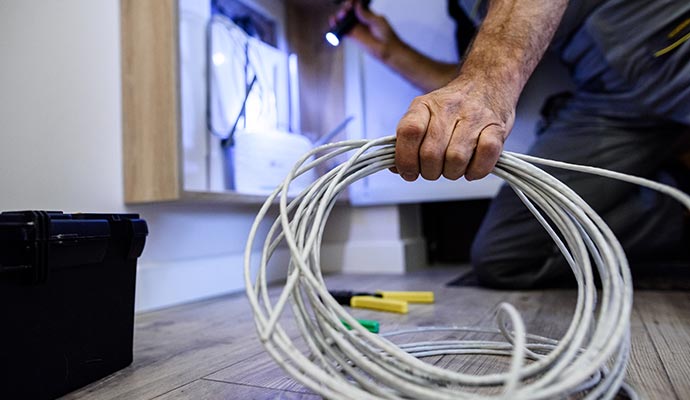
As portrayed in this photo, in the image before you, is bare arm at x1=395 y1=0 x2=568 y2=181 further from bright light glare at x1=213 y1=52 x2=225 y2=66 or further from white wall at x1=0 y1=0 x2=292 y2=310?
bright light glare at x1=213 y1=52 x2=225 y2=66

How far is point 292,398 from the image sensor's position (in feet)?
1.47

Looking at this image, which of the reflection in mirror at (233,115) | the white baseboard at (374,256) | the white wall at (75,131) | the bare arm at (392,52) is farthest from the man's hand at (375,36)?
the white wall at (75,131)

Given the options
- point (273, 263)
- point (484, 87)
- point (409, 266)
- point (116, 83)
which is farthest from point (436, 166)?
point (409, 266)

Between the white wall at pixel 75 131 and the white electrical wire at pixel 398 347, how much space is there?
588 millimetres

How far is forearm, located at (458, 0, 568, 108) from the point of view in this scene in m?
0.55

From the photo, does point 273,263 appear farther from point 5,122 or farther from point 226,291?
point 5,122

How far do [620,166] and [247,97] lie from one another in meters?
0.92

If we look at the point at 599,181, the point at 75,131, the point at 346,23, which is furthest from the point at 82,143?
the point at 599,181

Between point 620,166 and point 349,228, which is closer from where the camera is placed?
point 620,166

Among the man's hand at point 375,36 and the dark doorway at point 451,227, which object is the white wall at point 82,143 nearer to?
the man's hand at point 375,36

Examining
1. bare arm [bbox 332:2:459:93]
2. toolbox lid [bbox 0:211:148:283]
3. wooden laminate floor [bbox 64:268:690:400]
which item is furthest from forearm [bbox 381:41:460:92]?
toolbox lid [bbox 0:211:148:283]

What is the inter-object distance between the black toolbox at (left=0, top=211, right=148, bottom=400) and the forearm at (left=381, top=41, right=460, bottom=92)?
3.65ft

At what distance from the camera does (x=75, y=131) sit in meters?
0.90

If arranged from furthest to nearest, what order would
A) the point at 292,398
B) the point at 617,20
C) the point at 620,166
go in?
the point at 620,166 < the point at 617,20 < the point at 292,398
